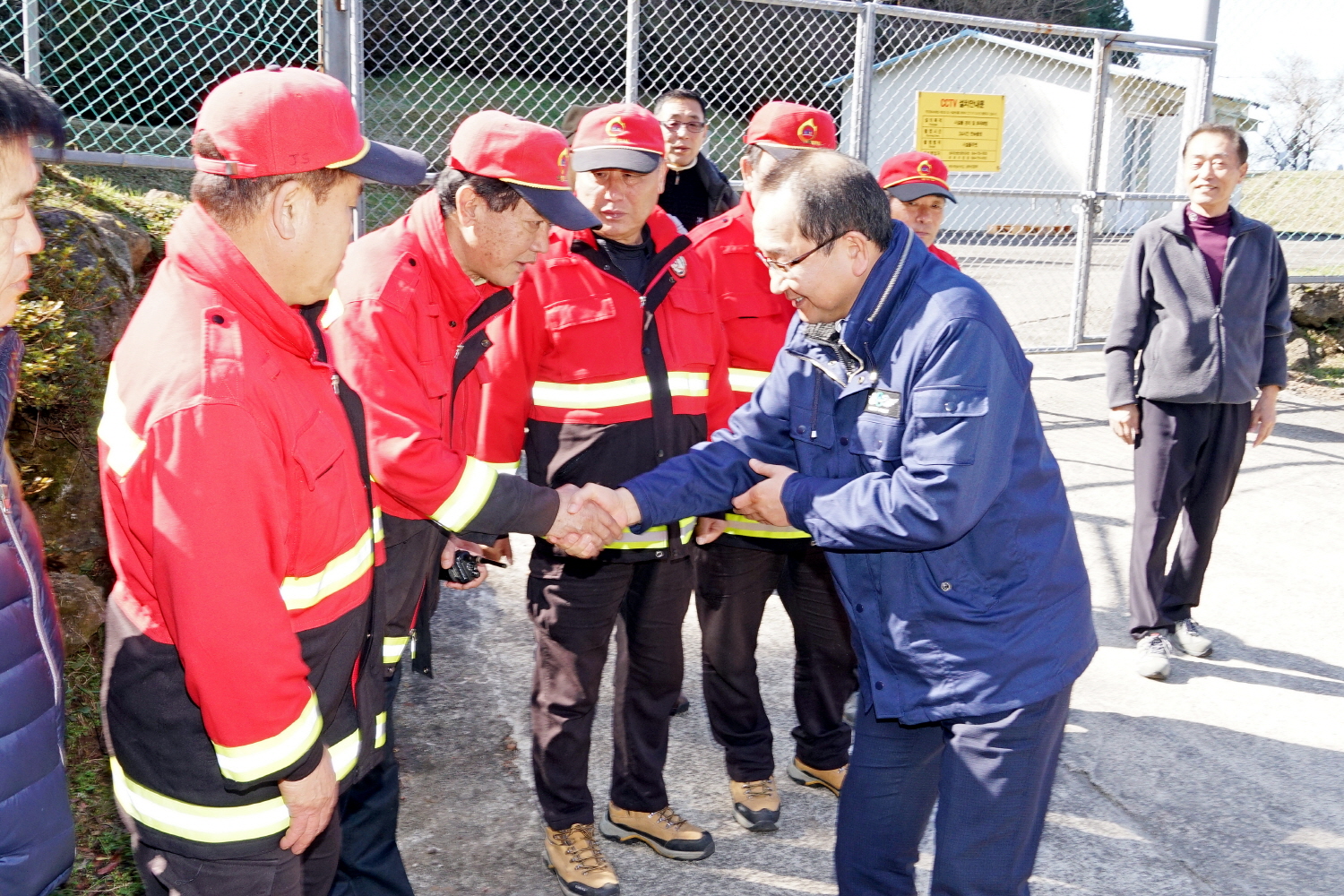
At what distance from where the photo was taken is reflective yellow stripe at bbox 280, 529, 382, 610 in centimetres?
196

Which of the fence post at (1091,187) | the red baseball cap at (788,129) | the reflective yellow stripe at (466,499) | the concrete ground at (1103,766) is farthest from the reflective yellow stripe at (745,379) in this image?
the fence post at (1091,187)

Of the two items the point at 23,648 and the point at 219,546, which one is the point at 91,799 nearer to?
the point at 23,648

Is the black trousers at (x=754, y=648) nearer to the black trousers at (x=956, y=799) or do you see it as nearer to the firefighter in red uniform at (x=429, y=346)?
the firefighter in red uniform at (x=429, y=346)

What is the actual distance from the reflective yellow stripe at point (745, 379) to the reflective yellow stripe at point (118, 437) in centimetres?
231

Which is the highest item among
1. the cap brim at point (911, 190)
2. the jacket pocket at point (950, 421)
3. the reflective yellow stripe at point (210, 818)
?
the cap brim at point (911, 190)

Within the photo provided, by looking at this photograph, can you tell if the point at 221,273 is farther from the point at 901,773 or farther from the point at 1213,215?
the point at 1213,215

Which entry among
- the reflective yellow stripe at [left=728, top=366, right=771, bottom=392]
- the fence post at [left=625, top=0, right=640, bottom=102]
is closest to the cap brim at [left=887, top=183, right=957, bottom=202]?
the reflective yellow stripe at [left=728, top=366, right=771, bottom=392]

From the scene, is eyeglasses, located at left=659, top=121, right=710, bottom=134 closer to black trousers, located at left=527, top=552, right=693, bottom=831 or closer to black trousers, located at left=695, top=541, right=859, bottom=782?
black trousers, located at left=695, top=541, right=859, bottom=782

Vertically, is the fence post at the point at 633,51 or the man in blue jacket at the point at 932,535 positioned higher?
the fence post at the point at 633,51

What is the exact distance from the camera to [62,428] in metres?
3.80

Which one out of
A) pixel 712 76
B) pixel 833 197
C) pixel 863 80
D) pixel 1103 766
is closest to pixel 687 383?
pixel 833 197

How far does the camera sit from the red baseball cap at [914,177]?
433cm

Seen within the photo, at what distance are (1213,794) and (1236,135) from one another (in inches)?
106

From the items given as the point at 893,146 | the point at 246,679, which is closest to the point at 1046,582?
the point at 246,679
